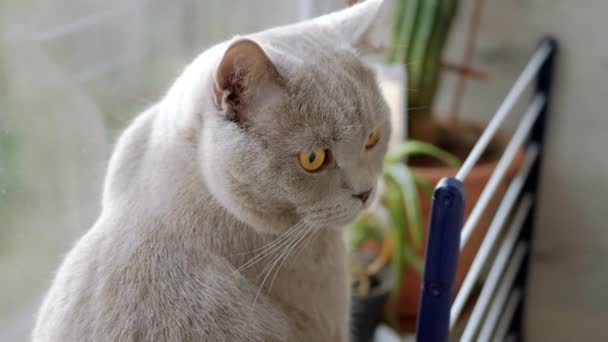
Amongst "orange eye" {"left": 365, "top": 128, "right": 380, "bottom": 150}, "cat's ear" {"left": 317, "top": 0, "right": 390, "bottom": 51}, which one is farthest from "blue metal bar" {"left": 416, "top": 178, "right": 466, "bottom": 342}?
"cat's ear" {"left": 317, "top": 0, "right": 390, "bottom": 51}

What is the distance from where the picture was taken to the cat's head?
0.68 m

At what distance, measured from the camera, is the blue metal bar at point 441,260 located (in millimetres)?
702

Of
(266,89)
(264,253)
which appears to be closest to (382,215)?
(264,253)

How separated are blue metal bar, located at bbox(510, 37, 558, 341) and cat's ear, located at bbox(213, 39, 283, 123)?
907 millimetres

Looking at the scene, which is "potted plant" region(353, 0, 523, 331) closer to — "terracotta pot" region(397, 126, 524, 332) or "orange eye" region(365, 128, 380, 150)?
"terracotta pot" region(397, 126, 524, 332)

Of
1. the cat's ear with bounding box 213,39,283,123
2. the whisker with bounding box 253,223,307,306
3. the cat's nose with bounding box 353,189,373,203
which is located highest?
the cat's ear with bounding box 213,39,283,123

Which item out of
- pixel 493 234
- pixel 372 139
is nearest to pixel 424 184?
pixel 493 234

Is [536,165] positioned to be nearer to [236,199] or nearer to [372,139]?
[372,139]

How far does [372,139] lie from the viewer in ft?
2.55

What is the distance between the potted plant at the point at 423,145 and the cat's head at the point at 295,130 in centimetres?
44

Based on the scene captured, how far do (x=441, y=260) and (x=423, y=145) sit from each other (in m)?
0.56

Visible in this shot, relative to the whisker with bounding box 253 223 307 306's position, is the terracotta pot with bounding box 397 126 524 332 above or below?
below

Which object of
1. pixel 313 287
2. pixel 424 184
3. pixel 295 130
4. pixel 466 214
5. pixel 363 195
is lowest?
pixel 466 214

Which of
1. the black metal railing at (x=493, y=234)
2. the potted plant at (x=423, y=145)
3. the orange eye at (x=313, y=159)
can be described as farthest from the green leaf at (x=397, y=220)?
the orange eye at (x=313, y=159)
